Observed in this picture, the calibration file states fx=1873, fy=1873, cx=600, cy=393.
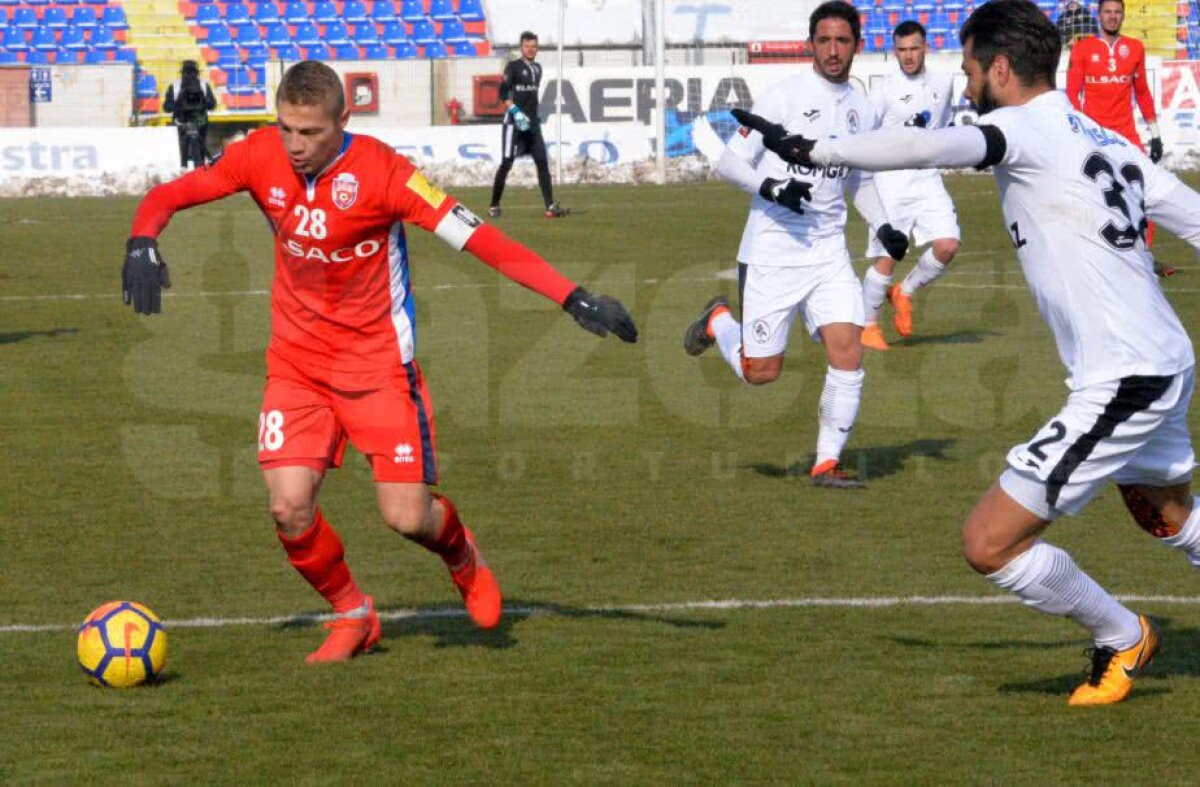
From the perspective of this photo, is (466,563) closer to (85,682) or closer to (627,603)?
(627,603)

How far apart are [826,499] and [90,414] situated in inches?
199

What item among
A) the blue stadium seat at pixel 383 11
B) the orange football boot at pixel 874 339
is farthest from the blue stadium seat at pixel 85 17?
the orange football boot at pixel 874 339

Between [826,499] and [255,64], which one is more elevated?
[255,64]

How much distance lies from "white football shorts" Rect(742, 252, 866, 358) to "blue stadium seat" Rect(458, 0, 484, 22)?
34480 mm

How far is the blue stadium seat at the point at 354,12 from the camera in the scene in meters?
42.5

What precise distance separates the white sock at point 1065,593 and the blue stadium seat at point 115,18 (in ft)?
128

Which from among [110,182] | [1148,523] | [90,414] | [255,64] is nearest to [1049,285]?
[1148,523]

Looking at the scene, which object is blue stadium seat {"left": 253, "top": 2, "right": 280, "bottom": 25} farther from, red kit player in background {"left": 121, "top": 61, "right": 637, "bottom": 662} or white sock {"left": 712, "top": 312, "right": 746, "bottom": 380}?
red kit player in background {"left": 121, "top": 61, "right": 637, "bottom": 662}

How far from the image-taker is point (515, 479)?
971cm

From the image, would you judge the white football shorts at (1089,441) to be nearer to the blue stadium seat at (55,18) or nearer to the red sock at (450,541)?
the red sock at (450,541)

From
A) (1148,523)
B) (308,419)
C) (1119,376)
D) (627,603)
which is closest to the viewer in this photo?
(1119,376)

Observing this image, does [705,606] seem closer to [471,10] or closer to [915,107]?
[915,107]

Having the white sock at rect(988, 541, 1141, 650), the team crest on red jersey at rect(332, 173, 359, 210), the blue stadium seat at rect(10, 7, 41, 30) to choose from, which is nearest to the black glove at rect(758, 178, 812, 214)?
the team crest on red jersey at rect(332, 173, 359, 210)

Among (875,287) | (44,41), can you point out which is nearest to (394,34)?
(44,41)
